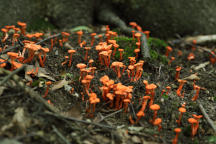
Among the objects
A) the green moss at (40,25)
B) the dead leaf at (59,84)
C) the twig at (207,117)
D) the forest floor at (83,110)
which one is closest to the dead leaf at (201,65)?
the forest floor at (83,110)

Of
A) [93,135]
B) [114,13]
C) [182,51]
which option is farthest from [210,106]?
[114,13]

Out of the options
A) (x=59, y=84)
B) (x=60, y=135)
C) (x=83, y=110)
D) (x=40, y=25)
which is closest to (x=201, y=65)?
(x=83, y=110)

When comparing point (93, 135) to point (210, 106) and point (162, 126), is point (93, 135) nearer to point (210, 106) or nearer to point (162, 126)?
point (162, 126)

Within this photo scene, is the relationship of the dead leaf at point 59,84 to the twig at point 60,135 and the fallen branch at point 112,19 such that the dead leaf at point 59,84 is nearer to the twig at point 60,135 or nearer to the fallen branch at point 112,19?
the twig at point 60,135

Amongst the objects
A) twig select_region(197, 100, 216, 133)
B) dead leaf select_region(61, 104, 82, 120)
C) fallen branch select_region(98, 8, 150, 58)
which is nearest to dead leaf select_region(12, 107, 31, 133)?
dead leaf select_region(61, 104, 82, 120)

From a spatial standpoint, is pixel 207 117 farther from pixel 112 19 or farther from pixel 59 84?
pixel 112 19
